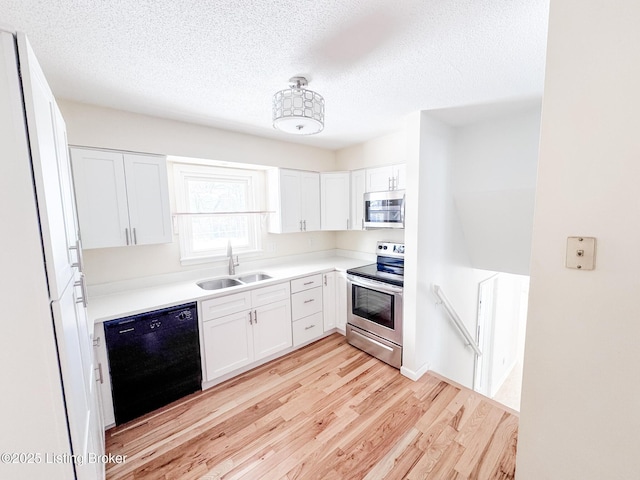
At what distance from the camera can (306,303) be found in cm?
301

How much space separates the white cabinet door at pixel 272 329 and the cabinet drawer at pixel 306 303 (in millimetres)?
82

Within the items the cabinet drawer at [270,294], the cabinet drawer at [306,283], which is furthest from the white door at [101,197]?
the cabinet drawer at [306,283]

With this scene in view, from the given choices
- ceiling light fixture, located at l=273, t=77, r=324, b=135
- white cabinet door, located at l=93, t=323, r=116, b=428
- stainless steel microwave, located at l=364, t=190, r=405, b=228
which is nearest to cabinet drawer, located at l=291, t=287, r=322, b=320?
stainless steel microwave, located at l=364, t=190, r=405, b=228

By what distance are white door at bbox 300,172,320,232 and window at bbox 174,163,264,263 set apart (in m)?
0.56

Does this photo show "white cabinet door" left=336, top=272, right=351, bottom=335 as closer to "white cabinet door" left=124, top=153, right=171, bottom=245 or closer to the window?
the window

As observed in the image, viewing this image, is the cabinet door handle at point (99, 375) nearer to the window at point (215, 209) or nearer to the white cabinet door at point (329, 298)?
the window at point (215, 209)

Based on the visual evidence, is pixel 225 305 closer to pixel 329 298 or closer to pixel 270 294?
pixel 270 294

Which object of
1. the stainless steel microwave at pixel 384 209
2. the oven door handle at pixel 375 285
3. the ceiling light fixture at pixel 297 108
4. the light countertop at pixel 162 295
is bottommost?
the oven door handle at pixel 375 285

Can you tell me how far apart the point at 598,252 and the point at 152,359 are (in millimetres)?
2712

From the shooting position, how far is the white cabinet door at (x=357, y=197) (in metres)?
3.24

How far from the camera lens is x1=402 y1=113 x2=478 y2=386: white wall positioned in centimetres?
236

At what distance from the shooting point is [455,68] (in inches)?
63.8

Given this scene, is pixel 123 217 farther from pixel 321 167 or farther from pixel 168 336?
pixel 321 167

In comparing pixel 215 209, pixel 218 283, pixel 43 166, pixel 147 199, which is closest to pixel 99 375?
pixel 218 283
